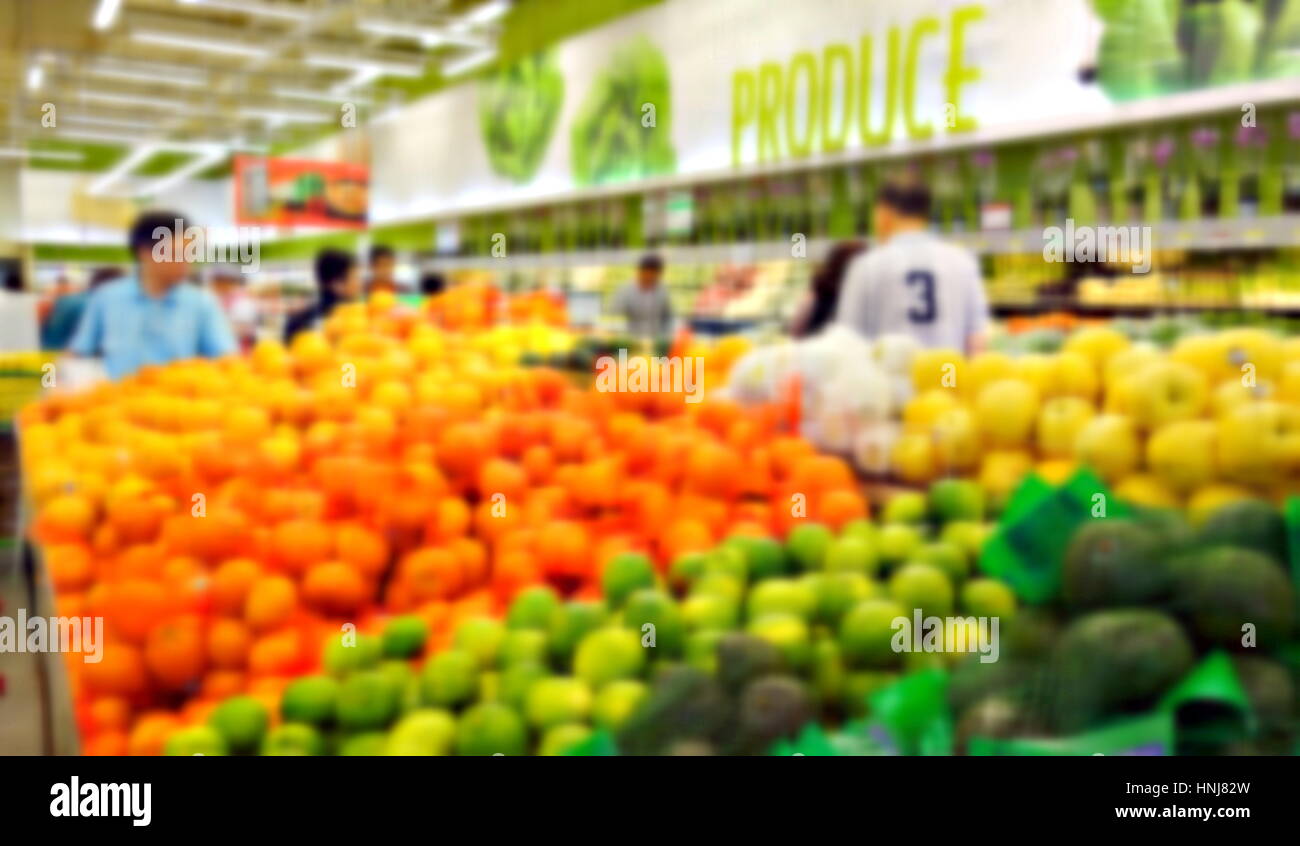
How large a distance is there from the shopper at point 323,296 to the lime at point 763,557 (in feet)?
2.98

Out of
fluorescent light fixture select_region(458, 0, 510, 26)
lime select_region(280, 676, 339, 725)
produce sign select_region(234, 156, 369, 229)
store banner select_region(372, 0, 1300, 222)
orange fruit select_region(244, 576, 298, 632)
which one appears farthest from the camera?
fluorescent light fixture select_region(458, 0, 510, 26)

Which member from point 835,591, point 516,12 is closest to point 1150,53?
point 516,12

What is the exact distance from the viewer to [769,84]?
177 centimetres

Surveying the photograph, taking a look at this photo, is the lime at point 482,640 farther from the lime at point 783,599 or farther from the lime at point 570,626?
the lime at point 783,599

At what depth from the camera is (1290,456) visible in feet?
4.86

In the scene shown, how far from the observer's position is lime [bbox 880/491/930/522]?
4.93 ft

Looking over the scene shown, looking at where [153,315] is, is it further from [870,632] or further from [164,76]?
[870,632]

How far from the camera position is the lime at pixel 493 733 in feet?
4.56

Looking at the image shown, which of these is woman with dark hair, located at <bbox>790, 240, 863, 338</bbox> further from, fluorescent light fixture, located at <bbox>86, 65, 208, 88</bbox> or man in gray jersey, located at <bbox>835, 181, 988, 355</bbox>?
fluorescent light fixture, located at <bbox>86, 65, 208, 88</bbox>

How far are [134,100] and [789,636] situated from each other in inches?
61.4

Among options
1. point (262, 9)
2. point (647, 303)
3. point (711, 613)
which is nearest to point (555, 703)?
point (711, 613)

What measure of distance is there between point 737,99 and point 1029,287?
0.60 m

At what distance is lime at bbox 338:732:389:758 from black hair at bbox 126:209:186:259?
943 mm

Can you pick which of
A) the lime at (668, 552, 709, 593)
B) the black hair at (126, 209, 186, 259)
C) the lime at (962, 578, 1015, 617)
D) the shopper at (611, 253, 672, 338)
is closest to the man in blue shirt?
the black hair at (126, 209, 186, 259)
